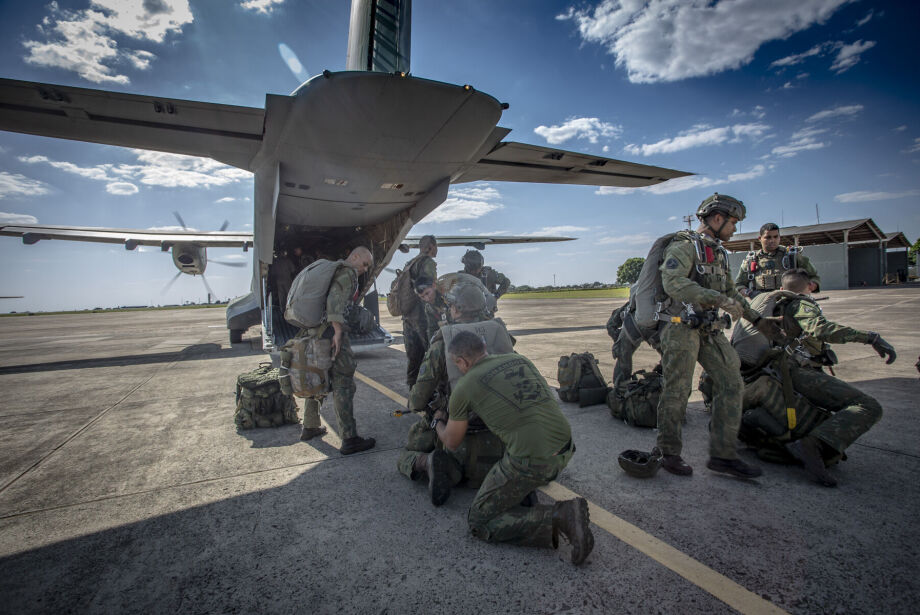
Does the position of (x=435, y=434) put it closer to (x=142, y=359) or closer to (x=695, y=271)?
(x=695, y=271)

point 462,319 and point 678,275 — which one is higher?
point 678,275

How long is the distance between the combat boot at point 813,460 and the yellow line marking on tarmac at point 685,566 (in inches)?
55.9

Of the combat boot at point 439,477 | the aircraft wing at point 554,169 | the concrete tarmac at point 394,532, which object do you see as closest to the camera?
the concrete tarmac at point 394,532

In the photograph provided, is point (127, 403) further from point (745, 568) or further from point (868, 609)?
point (868, 609)

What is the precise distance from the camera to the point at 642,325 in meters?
3.42

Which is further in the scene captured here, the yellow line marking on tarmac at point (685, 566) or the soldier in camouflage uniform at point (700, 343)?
the soldier in camouflage uniform at point (700, 343)

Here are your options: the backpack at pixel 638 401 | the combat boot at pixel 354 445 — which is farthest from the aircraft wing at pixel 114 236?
the backpack at pixel 638 401

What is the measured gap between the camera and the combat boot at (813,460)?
8.78 feet

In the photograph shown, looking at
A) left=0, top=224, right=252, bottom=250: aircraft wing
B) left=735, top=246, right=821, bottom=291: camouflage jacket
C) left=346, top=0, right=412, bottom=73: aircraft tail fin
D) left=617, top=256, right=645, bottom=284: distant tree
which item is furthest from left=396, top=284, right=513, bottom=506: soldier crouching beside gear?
left=617, top=256, right=645, bottom=284: distant tree

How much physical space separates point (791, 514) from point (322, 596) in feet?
8.77

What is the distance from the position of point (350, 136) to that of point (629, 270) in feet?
289

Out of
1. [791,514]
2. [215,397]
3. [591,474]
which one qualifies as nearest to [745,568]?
[791,514]

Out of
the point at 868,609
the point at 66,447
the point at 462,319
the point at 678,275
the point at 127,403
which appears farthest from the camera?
the point at 127,403

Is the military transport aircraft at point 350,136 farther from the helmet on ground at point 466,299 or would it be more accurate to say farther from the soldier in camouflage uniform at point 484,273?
the helmet on ground at point 466,299
